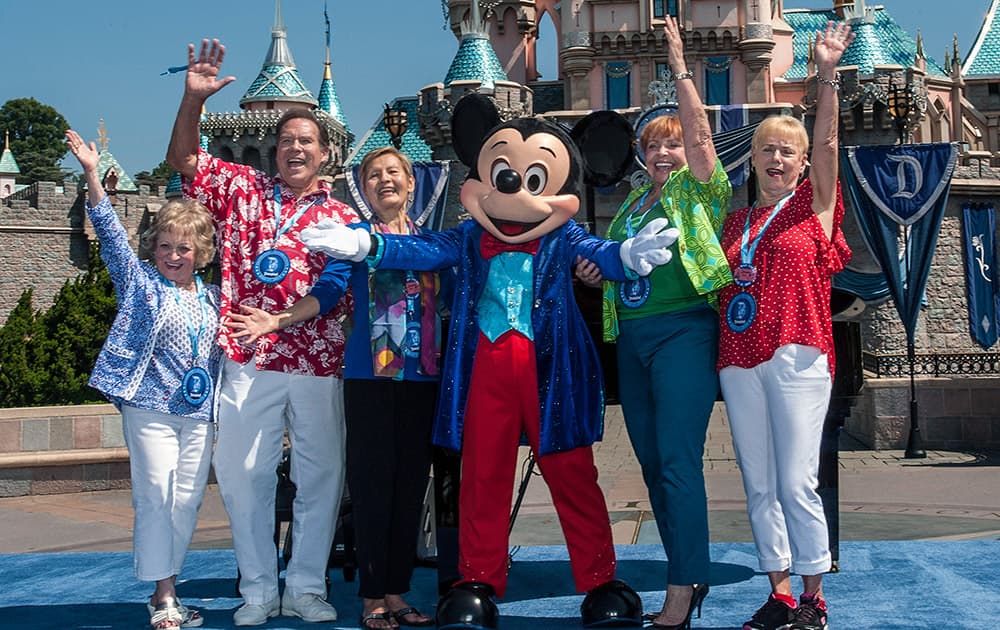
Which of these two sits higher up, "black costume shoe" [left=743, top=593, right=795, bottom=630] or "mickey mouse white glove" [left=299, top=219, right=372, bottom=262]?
"mickey mouse white glove" [left=299, top=219, right=372, bottom=262]

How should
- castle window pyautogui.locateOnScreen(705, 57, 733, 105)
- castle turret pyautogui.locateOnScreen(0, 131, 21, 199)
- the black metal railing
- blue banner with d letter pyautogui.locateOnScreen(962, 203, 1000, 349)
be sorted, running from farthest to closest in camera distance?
castle turret pyautogui.locateOnScreen(0, 131, 21, 199)
castle window pyautogui.locateOnScreen(705, 57, 733, 105)
blue banner with d letter pyautogui.locateOnScreen(962, 203, 1000, 349)
the black metal railing

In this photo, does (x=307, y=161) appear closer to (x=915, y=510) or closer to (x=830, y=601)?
(x=830, y=601)

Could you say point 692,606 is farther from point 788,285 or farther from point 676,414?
point 788,285

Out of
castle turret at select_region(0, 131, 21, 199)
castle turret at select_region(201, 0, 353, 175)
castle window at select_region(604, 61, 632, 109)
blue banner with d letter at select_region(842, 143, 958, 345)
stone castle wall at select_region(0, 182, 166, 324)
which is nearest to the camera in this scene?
blue banner with d letter at select_region(842, 143, 958, 345)

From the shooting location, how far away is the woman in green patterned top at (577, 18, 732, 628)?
10.7 ft

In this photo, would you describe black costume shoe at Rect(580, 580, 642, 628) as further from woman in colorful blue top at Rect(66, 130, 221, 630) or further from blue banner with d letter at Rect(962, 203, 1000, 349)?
blue banner with d letter at Rect(962, 203, 1000, 349)

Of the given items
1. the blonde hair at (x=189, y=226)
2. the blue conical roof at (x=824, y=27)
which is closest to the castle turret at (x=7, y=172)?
the blue conical roof at (x=824, y=27)

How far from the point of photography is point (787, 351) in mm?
3162

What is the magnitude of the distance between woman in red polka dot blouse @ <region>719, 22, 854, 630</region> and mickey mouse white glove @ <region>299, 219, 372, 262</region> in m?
1.13

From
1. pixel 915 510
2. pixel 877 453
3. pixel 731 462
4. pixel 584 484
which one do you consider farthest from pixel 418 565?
pixel 877 453

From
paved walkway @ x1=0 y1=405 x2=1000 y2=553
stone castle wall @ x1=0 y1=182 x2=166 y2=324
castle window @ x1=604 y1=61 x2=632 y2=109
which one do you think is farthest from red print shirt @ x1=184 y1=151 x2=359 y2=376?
stone castle wall @ x1=0 y1=182 x2=166 y2=324

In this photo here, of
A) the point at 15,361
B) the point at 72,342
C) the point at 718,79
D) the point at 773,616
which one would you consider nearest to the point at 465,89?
the point at 718,79

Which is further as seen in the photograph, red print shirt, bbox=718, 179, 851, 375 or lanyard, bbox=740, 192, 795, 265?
lanyard, bbox=740, 192, 795, 265

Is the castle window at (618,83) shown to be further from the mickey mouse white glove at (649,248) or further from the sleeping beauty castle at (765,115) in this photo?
the mickey mouse white glove at (649,248)
